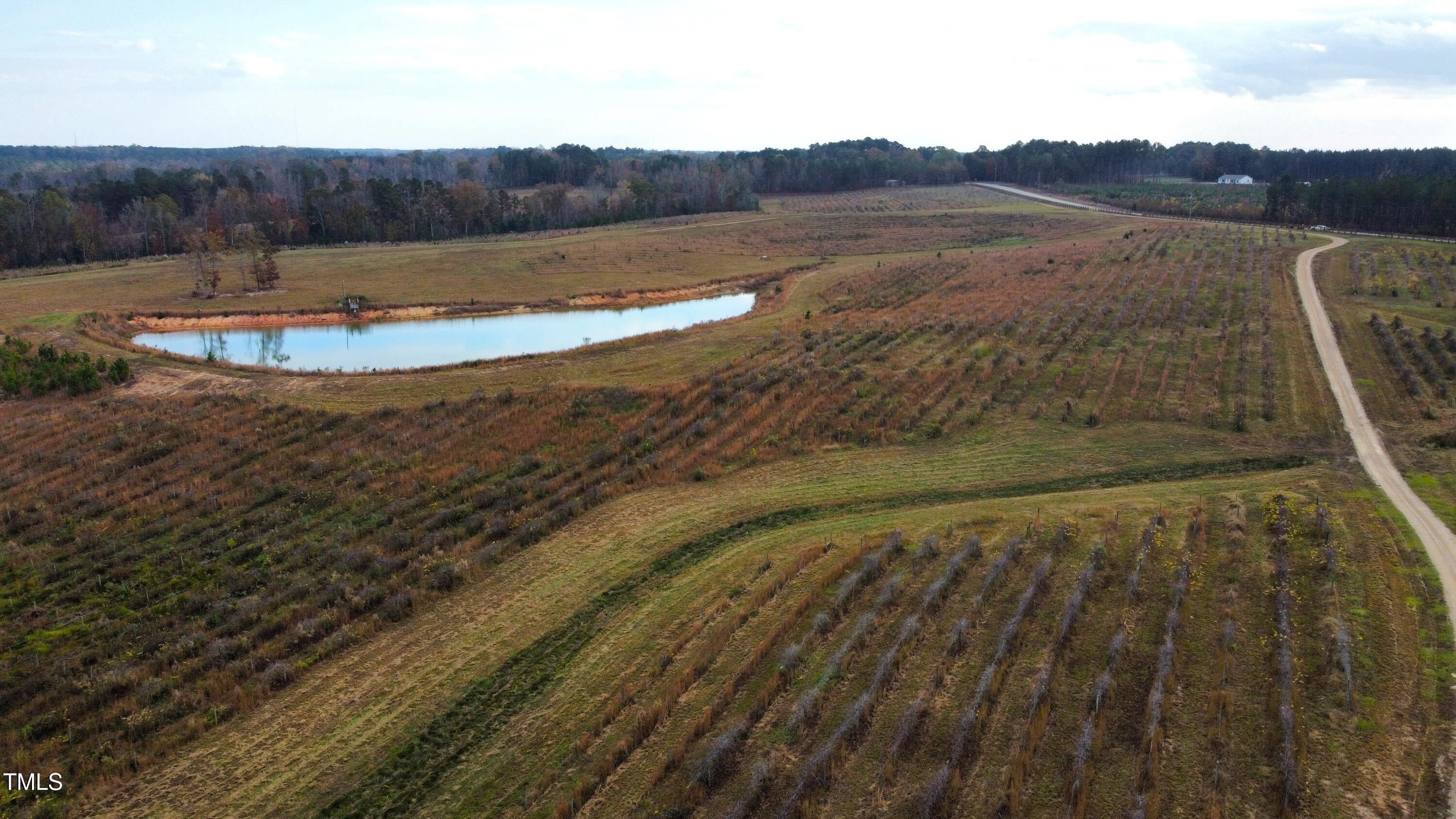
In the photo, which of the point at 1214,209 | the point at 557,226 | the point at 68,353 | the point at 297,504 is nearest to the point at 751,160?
the point at 557,226

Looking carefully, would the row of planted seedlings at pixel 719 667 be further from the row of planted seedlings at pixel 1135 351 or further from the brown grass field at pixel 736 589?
the row of planted seedlings at pixel 1135 351

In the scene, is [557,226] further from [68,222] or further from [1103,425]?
[1103,425]

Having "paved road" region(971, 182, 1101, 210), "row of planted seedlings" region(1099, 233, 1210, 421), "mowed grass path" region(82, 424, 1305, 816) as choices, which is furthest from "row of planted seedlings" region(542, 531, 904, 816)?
"paved road" region(971, 182, 1101, 210)

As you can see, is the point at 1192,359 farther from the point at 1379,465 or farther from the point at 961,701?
the point at 961,701

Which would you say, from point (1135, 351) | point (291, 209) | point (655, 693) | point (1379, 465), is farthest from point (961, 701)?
point (291, 209)

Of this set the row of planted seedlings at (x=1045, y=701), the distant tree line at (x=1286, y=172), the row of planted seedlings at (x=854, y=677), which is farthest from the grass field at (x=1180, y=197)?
the row of planted seedlings at (x=854, y=677)
